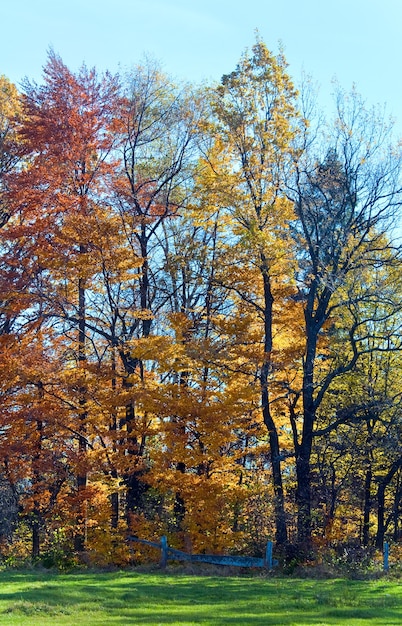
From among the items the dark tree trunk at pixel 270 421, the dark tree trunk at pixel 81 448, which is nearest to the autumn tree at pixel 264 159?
the dark tree trunk at pixel 270 421

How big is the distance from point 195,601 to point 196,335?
13.4 metres

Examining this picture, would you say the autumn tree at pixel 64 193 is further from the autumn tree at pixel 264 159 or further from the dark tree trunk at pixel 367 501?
the dark tree trunk at pixel 367 501

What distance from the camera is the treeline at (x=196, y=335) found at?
21.4 metres

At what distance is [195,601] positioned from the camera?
12.6 meters

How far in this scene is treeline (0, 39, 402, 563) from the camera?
841 inches

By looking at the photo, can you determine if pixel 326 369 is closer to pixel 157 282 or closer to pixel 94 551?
pixel 157 282

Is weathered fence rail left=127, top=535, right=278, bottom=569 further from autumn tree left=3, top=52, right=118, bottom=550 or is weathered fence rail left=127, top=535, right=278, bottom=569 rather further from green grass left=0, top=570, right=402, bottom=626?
autumn tree left=3, top=52, right=118, bottom=550

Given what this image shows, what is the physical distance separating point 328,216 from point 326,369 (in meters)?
6.20

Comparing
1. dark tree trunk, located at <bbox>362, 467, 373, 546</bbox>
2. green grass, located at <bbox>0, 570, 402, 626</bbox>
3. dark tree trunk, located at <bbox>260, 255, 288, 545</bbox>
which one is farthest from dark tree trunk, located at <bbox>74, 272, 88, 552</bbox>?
dark tree trunk, located at <bbox>362, 467, 373, 546</bbox>

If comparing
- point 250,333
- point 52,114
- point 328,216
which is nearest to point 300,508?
point 250,333

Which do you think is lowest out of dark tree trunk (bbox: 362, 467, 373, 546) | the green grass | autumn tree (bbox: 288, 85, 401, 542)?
the green grass

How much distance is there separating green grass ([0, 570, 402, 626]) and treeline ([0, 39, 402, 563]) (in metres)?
5.25

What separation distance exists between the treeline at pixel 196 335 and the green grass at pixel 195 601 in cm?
525

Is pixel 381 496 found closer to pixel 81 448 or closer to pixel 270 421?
→ pixel 270 421
